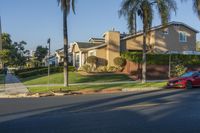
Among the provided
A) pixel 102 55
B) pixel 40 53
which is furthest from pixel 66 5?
pixel 40 53

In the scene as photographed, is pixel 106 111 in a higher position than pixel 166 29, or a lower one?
lower

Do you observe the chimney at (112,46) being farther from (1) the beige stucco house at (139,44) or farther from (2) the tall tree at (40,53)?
(2) the tall tree at (40,53)

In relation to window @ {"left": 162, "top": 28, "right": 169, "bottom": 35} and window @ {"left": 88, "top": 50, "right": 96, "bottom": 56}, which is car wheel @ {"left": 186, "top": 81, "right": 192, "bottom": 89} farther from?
window @ {"left": 162, "top": 28, "right": 169, "bottom": 35}

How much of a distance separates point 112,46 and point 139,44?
457 cm

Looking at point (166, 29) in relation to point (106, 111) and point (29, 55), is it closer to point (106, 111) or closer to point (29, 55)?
point (106, 111)

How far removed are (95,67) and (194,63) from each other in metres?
11.1

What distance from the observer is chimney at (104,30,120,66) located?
44381 millimetres

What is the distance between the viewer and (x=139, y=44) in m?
47.7

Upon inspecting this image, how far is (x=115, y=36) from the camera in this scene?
147ft

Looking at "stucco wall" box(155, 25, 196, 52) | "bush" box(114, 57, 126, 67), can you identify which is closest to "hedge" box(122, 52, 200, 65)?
"bush" box(114, 57, 126, 67)

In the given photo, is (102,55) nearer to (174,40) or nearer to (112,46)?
(112,46)

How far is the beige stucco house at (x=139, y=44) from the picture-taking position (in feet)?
147

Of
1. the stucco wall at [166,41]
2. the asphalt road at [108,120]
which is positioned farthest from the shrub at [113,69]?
the asphalt road at [108,120]

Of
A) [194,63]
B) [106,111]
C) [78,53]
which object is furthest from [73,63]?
[106,111]
